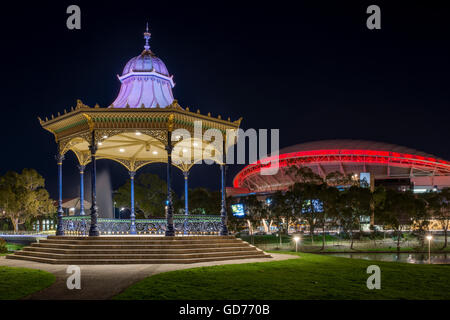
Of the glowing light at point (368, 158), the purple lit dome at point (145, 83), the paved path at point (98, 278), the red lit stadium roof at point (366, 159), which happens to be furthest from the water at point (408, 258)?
the glowing light at point (368, 158)

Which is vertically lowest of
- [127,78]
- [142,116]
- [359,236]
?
[359,236]

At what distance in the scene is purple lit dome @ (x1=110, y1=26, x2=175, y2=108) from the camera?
20625mm

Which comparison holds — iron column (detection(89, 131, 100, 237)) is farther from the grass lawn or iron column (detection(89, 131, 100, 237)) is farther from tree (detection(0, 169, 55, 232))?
tree (detection(0, 169, 55, 232))

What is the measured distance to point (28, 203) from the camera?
44.8 meters

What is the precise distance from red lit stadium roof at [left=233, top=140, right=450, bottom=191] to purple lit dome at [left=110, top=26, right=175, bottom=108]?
162 feet

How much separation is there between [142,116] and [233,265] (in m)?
7.61

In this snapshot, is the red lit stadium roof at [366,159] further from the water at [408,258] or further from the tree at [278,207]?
the water at [408,258]

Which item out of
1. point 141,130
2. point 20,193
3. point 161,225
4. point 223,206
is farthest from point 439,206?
point 20,193

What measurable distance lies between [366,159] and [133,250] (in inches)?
2461

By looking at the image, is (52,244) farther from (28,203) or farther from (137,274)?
(28,203)

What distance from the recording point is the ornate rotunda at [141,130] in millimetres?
18438

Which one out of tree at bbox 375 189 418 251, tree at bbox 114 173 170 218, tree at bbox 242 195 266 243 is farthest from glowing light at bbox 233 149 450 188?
tree at bbox 375 189 418 251

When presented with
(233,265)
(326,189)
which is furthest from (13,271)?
(326,189)
